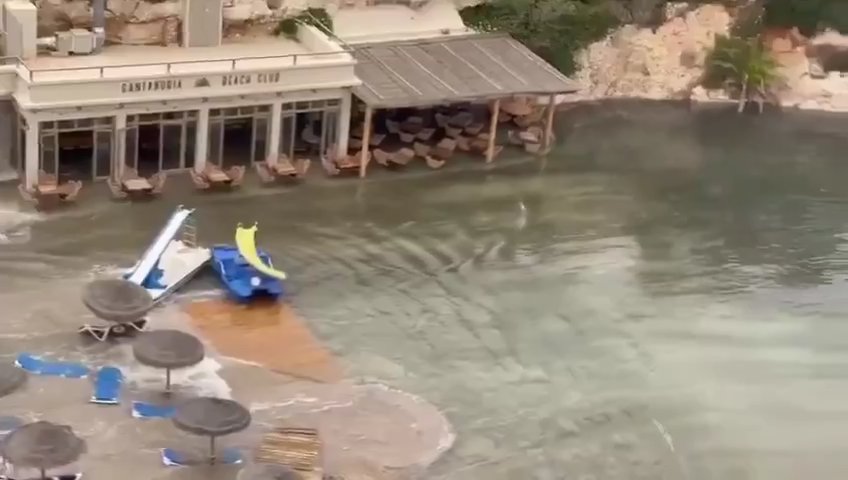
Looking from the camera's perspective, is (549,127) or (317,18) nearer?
(317,18)

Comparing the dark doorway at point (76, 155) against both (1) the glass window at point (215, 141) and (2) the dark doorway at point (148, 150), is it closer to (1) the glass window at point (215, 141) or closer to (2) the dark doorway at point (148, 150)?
(2) the dark doorway at point (148, 150)

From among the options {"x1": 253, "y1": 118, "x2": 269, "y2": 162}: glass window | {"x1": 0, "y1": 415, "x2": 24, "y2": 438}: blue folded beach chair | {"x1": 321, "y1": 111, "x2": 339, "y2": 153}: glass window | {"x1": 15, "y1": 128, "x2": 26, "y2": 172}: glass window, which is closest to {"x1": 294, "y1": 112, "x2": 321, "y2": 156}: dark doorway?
{"x1": 321, "y1": 111, "x2": 339, "y2": 153}: glass window

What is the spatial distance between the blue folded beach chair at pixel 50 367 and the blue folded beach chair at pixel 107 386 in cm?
43

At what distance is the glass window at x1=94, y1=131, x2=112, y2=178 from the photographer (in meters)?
38.9

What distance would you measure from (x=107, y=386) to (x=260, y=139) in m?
13.3

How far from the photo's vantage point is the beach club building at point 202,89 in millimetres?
37625

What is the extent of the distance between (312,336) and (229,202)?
760 cm

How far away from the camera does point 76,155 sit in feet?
130

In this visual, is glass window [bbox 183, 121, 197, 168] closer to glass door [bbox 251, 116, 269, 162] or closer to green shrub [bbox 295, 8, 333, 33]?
glass door [bbox 251, 116, 269, 162]

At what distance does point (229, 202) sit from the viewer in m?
38.9

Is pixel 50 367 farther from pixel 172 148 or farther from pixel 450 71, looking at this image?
pixel 450 71

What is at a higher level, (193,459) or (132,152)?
(132,152)

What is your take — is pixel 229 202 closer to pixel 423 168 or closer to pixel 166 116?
pixel 166 116

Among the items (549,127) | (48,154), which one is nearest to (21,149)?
(48,154)
